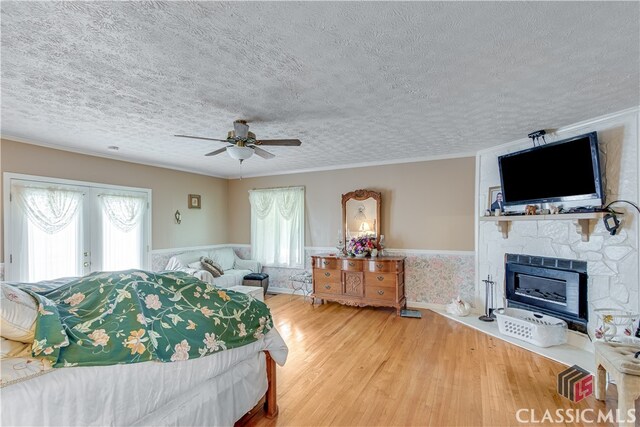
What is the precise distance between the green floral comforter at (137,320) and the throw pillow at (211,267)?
10.4 feet

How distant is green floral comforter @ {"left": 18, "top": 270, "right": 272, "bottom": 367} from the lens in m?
1.41

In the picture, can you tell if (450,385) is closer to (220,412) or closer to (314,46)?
(220,412)

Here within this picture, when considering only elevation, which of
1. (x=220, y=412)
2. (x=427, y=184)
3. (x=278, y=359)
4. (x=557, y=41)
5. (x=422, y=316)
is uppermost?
(x=557, y=41)

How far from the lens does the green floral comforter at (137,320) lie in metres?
1.41

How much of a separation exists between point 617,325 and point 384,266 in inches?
102

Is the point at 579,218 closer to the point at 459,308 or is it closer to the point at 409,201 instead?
the point at 459,308

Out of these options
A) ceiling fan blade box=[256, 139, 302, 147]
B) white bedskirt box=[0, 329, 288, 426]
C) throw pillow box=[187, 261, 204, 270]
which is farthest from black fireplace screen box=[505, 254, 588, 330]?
throw pillow box=[187, 261, 204, 270]

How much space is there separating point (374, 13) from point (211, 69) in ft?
3.75

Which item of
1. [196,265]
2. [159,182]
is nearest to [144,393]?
[196,265]

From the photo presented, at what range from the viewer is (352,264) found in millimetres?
4871

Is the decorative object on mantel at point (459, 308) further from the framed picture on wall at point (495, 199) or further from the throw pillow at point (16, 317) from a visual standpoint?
the throw pillow at point (16, 317)

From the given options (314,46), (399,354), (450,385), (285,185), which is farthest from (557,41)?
(285,185)

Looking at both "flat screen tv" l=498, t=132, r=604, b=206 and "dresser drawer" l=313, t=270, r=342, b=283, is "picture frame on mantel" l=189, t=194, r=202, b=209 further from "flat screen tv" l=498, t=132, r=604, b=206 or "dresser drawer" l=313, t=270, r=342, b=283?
"flat screen tv" l=498, t=132, r=604, b=206

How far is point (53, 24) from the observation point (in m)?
1.54
